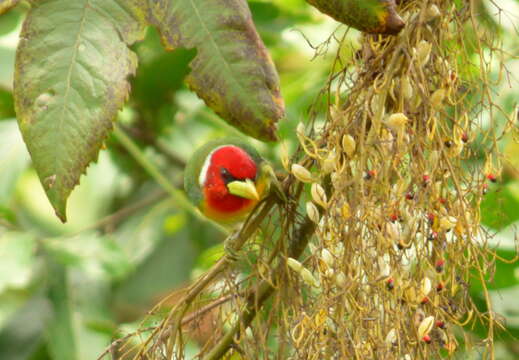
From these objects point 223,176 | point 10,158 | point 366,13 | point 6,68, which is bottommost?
point 10,158

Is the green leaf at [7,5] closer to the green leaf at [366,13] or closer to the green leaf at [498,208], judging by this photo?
the green leaf at [366,13]

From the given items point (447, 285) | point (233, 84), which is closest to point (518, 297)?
point (447, 285)

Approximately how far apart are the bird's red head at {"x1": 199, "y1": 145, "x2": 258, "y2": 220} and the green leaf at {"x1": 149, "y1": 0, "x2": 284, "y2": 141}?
1.38 feet

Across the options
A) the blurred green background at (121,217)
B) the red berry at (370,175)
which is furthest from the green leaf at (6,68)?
the red berry at (370,175)

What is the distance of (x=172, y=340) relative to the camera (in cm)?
116

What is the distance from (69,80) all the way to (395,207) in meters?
0.38

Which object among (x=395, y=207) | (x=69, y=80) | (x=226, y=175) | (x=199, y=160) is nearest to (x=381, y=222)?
(x=395, y=207)

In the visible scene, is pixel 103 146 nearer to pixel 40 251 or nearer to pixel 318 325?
pixel 318 325

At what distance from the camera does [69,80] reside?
3.14ft

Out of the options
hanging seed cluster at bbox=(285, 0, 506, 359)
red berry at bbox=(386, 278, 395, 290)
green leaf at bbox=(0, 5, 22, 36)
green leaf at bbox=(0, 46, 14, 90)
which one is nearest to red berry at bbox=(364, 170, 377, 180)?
hanging seed cluster at bbox=(285, 0, 506, 359)

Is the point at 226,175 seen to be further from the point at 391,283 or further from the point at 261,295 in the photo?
the point at 391,283

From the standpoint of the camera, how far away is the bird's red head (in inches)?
57.3

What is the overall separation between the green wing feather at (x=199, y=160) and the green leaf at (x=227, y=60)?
51 cm

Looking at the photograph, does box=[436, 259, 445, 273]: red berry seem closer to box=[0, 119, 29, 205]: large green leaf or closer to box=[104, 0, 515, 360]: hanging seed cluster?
box=[104, 0, 515, 360]: hanging seed cluster
